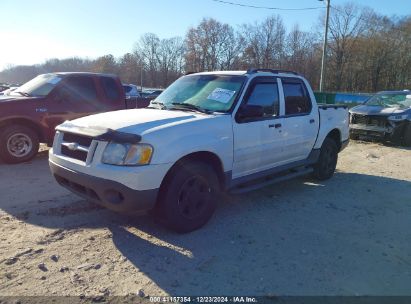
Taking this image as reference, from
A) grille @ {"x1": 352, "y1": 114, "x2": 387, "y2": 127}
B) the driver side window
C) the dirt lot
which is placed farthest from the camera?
grille @ {"x1": 352, "y1": 114, "x2": 387, "y2": 127}

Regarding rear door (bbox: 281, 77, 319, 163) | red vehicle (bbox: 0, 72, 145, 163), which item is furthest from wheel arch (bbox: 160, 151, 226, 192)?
red vehicle (bbox: 0, 72, 145, 163)

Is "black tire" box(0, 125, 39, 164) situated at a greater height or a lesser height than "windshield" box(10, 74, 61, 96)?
lesser

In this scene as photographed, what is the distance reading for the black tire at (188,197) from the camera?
4.07 m

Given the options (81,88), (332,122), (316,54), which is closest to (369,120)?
(332,122)

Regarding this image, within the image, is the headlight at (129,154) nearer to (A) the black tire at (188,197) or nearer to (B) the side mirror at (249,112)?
(A) the black tire at (188,197)

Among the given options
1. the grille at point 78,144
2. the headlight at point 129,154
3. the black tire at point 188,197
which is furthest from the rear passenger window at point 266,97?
the grille at point 78,144

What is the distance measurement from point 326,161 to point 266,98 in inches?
93.4

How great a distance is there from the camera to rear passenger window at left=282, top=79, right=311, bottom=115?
5750mm

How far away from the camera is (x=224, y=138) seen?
4570 millimetres

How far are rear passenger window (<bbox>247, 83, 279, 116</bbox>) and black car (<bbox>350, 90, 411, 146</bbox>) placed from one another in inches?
292

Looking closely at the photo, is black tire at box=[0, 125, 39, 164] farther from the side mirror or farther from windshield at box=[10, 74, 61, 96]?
the side mirror

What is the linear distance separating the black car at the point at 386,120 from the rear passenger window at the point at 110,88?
7728 mm

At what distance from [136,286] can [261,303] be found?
109cm

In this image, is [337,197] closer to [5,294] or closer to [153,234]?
[153,234]
